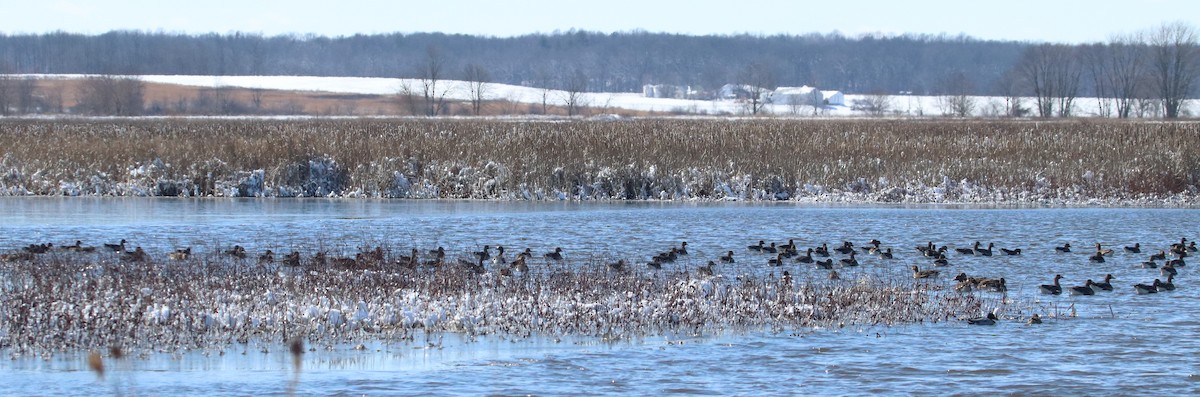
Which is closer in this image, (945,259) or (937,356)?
(937,356)

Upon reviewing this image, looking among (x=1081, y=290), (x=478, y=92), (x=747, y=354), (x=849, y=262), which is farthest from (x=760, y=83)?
(x=747, y=354)

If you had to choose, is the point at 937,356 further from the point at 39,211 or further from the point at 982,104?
the point at 982,104

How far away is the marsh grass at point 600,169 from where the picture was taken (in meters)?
32.0

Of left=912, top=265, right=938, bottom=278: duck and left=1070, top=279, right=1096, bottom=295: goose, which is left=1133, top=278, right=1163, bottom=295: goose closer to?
left=1070, top=279, right=1096, bottom=295: goose

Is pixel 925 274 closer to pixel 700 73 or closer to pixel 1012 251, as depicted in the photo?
pixel 1012 251

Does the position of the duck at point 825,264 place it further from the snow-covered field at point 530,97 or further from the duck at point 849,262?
the snow-covered field at point 530,97

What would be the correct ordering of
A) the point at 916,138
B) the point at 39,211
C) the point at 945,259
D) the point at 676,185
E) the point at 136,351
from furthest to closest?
the point at 916,138, the point at 676,185, the point at 39,211, the point at 945,259, the point at 136,351

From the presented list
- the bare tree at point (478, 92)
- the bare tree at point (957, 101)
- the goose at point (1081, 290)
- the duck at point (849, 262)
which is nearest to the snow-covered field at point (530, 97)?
the bare tree at point (478, 92)


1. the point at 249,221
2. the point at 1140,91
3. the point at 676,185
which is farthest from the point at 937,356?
the point at 1140,91

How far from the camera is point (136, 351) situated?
11.3 m

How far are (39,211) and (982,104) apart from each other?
348 ft

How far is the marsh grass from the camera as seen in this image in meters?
32.0

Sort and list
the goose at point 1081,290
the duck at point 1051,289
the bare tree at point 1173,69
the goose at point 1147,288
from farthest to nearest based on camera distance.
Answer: the bare tree at point 1173,69 → the goose at point 1147,288 → the duck at point 1051,289 → the goose at point 1081,290

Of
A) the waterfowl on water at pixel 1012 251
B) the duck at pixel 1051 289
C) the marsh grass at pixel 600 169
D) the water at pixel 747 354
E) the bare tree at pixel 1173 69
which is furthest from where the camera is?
the bare tree at pixel 1173 69
